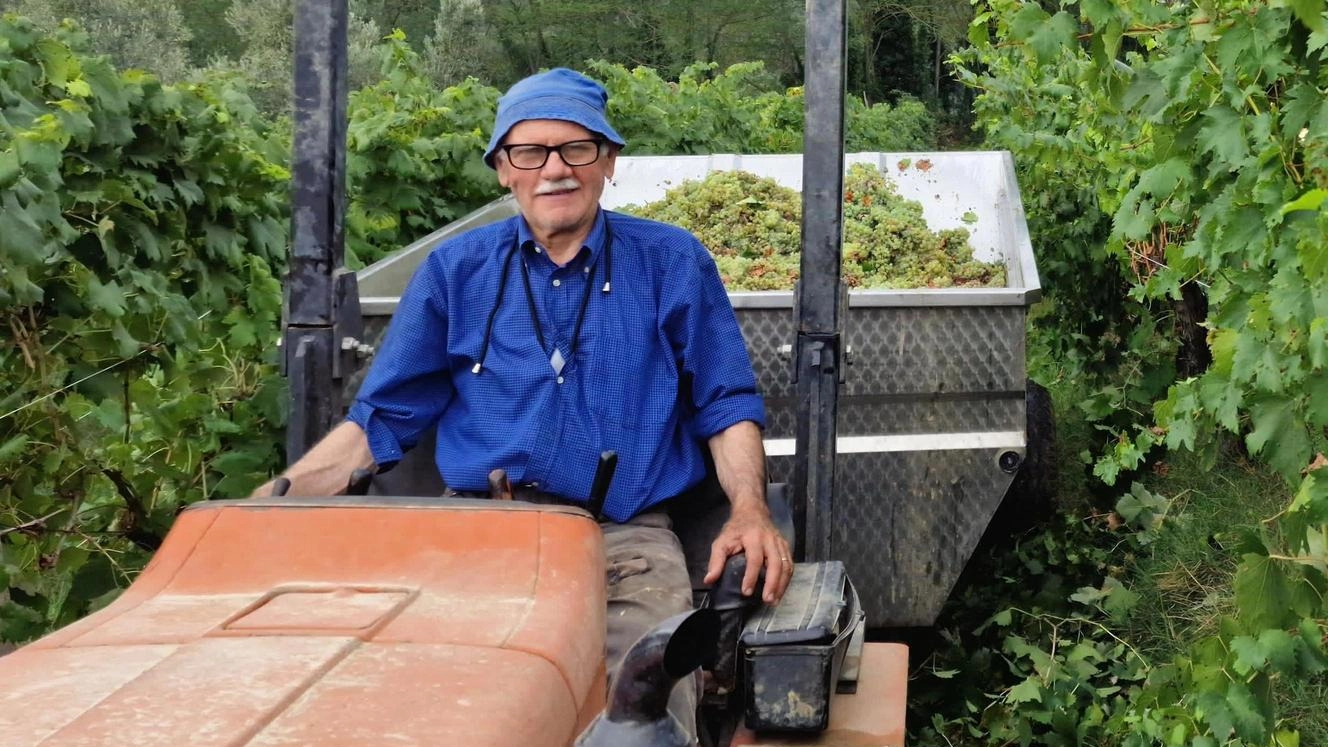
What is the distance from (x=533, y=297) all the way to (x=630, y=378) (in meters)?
0.26

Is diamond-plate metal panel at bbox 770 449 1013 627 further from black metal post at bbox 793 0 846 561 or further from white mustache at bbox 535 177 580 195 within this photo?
white mustache at bbox 535 177 580 195

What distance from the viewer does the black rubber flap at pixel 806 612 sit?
2.54m

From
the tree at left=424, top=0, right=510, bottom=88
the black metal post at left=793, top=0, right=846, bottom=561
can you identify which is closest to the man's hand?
the black metal post at left=793, top=0, right=846, bottom=561

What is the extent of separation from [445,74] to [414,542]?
3002cm

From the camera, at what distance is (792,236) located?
21.0 feet

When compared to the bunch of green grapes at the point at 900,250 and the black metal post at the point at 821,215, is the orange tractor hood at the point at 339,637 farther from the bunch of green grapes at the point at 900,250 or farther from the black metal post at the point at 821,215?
the bunch of green grapes at the point at 900,250

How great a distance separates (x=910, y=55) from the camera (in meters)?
35.3

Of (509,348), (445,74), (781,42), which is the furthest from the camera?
(781,42)

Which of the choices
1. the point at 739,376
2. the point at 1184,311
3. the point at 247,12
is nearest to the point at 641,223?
the point at 739,376

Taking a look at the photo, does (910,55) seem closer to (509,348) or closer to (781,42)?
(781,42)

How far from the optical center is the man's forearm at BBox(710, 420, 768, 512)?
121 inches

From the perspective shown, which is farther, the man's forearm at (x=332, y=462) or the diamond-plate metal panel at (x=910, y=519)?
the diamond-plate metal panel at (x=910, y=519)

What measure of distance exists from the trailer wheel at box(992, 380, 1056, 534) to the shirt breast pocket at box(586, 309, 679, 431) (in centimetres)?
284

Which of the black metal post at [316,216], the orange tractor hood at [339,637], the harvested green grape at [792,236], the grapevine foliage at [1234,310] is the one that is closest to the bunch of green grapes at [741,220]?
the harvested green grape at [792,236]
